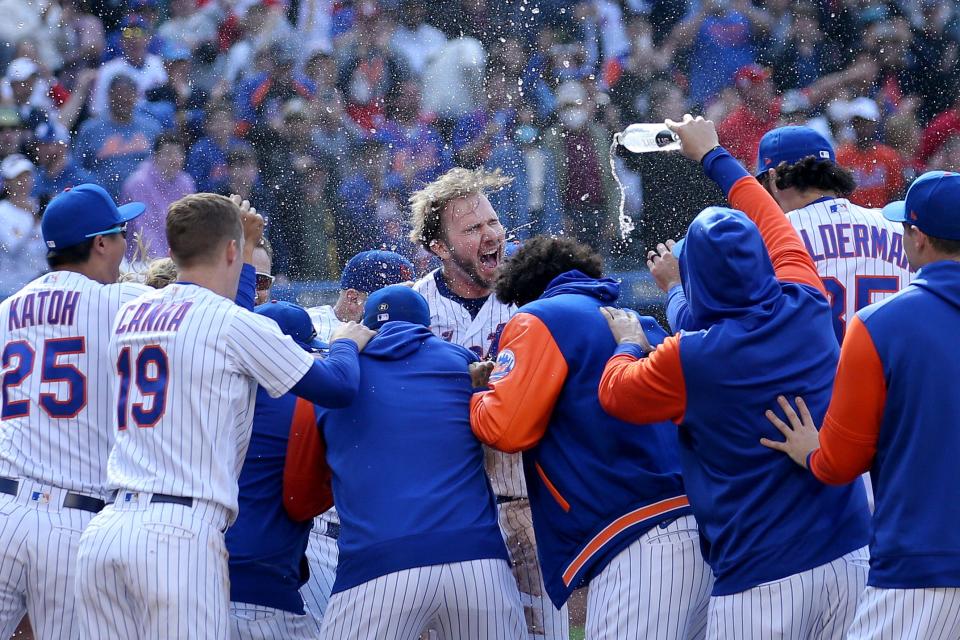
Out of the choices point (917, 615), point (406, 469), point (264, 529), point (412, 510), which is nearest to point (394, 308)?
point (406, 469)

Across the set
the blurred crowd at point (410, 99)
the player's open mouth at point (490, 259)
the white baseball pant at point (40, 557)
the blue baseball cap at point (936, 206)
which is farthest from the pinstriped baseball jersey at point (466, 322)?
the blurred crowd at point (410, 99)

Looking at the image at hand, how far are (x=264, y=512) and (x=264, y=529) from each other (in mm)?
56

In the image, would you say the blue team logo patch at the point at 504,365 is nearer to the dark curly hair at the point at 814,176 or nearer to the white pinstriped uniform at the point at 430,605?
the white pinstriped uniform at the point at 430,605

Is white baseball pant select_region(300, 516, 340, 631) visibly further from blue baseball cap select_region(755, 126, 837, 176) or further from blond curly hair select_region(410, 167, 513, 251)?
blue baseball cap select_region(755, 126, 837, 176)

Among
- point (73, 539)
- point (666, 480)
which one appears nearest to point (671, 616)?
point (666, 480)

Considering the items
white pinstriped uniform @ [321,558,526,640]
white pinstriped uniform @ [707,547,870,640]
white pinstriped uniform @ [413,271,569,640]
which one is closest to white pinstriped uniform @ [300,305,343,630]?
white pinstriped uniform @ [413,271,569,640]

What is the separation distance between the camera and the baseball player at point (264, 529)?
3918 mm

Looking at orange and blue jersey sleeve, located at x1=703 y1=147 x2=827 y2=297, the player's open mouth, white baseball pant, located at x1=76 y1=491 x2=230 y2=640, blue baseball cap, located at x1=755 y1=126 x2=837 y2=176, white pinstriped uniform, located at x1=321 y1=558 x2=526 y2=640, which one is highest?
blue baseball cap, located at x1=755 y1=126 x2=837 y2=176

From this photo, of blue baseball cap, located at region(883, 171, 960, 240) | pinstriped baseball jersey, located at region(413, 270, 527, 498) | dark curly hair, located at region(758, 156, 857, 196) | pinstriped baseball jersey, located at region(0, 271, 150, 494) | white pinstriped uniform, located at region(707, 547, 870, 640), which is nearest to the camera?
blue baseball cap, located at region(883, 171, 960, 240)

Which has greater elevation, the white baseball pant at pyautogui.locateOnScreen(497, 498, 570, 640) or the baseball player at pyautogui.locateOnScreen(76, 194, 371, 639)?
the baseball player at pyautogui.locateOnScreen(76, 194, 371, 639)

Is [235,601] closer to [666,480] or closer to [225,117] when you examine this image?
[666,480]

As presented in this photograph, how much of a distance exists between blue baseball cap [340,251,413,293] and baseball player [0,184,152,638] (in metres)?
1.42

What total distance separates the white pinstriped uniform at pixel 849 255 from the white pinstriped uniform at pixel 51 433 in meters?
2.37

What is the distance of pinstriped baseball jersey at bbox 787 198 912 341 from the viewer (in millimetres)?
4277
